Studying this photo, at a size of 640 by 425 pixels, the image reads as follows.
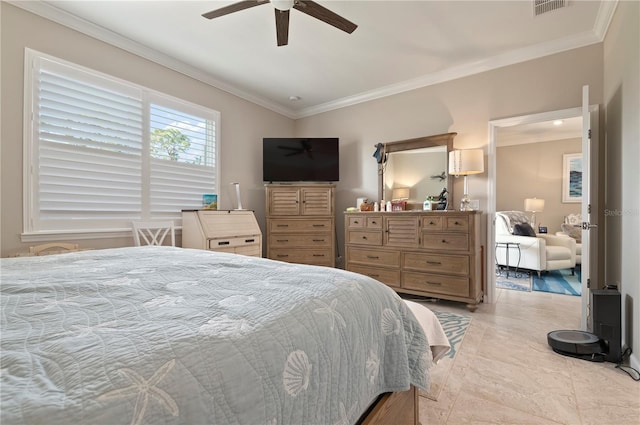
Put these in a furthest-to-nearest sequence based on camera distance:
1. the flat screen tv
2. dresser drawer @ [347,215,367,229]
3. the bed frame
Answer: the flat screen tv → dresser drawer @ [347,215,367,229] → the bed frame

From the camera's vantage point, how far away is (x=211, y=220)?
3.22 m

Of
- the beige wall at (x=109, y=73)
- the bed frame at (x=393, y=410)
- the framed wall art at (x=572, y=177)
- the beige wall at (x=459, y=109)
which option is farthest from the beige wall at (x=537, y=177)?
the bed frame at (x=393, y=410)

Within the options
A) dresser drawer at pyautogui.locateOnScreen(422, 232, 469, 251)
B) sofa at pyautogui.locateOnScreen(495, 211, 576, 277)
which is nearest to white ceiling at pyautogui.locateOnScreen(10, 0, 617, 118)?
dresser drawer at pyautogui.locateOnScreen(422, 232, 469, 251)

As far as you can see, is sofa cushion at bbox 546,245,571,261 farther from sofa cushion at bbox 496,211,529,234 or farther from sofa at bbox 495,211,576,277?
sofa cushion at bbox 496,211,529,234

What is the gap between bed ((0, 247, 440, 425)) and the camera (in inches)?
17.0

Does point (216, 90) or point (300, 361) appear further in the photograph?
point (216, 90)

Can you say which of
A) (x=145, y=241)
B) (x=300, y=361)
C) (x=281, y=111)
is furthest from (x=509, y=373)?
(x=281, y=111)

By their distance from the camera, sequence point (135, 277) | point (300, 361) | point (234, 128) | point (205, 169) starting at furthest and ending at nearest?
point (234, 128) < point (205, 169) < point (135, 277) < point (300, 361)

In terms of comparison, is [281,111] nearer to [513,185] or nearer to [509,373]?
[509,373]

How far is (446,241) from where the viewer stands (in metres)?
3.12

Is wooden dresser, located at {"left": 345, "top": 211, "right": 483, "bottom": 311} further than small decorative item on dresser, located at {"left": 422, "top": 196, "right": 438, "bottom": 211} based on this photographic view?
No

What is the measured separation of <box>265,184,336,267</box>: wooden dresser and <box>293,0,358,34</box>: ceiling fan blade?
2135 millimetres

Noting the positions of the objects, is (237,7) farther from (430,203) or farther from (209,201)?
(430,203)

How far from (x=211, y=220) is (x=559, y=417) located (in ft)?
10.3
